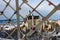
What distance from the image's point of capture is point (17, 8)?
1.72m

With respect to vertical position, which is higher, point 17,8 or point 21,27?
point 17,8

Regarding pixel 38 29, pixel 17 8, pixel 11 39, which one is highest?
pixel 17 8

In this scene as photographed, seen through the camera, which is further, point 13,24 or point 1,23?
point 1,23

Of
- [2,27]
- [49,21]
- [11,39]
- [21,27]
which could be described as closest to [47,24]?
[49,21]

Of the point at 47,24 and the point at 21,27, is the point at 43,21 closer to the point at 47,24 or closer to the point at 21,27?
the point at 47,24

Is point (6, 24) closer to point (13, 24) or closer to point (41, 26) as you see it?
point (13, 24)

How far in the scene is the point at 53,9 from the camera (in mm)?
1500

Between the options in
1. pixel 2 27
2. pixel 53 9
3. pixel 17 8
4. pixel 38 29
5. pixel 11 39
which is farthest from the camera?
pixel 2 27

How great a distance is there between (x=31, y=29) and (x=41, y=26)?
10cm

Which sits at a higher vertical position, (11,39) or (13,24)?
(13,24)

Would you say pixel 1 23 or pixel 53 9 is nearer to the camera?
pixel 53 9

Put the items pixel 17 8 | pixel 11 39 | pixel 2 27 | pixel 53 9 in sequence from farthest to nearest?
pixel 2 27 < pixel 11 39 < pixel 17 8 < pixel 53 9

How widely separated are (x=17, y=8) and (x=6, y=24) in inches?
9.9

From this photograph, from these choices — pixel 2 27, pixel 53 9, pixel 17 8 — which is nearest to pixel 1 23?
pixel 2 27
